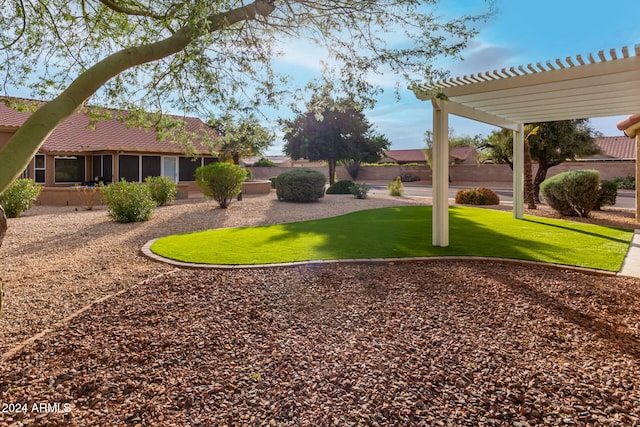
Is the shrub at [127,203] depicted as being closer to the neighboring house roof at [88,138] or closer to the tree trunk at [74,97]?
the tree trunk at [74,97]

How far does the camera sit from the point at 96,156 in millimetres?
21359

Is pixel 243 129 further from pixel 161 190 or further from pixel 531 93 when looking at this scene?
pixel 161 190

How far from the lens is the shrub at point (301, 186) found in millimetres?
17031

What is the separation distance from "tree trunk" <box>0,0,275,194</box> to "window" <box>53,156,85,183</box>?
1969 centimetres

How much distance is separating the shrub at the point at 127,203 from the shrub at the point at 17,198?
9.40 ft

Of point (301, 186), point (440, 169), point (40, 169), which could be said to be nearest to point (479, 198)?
point (301, 186)

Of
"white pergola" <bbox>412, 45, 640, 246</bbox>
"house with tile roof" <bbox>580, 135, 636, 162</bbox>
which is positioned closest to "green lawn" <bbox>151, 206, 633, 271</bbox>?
"white pergola" <bbox>412, 45, 640, 246</bbox>

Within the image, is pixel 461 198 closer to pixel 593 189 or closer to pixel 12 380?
pixel 593 189

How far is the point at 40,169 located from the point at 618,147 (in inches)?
2045

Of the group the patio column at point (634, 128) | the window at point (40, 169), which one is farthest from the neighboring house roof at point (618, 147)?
the window at point (40, 169)

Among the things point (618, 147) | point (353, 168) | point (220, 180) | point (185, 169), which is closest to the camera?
point (220, 180)

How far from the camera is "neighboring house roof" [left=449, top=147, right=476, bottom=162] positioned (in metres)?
49.5

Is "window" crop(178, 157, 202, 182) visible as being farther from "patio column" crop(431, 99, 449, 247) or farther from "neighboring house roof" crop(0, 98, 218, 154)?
"patio column" crop(431, 99, 449, 247)

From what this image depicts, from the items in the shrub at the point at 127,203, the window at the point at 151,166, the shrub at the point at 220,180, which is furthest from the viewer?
the window at the point at 151,166
